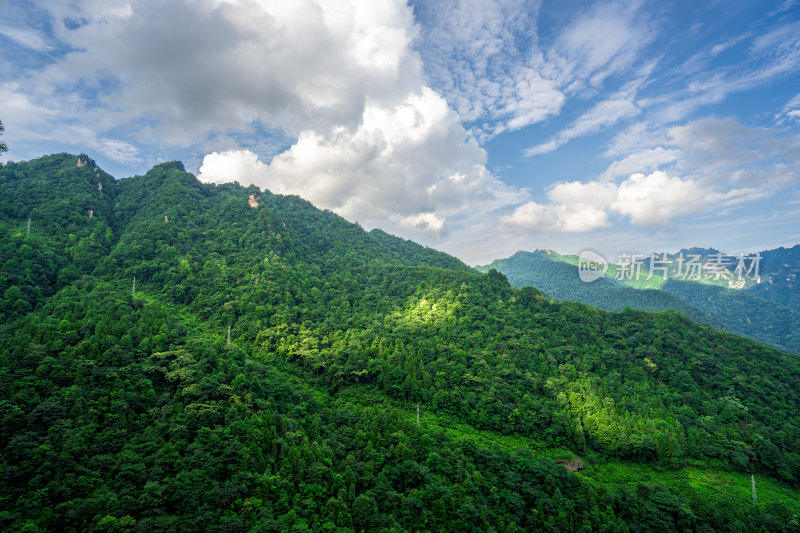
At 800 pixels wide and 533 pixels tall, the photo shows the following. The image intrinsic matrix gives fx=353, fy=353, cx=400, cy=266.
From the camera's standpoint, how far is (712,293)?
16375 cm

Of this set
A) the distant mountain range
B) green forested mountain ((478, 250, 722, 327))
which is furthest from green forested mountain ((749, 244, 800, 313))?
green forested mountain ((478, 250, 722, 327))

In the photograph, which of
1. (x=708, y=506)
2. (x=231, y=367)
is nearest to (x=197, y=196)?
(x=231, y=367)

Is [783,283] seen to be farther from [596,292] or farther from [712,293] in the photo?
[596,292]

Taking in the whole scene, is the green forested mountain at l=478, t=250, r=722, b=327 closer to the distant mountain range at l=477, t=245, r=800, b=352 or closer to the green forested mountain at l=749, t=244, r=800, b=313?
the distant mountain range at l=477, t=245, r=800, b=352

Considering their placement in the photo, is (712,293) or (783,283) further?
(783,283)

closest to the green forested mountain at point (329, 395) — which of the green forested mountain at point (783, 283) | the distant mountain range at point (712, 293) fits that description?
the distant mountain range at point (712, 293)

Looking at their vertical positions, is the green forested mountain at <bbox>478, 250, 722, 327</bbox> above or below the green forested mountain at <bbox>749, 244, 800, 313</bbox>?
below

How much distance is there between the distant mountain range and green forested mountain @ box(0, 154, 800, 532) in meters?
40.4

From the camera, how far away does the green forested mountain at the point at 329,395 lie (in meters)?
26.2

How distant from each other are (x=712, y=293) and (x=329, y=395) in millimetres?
192142

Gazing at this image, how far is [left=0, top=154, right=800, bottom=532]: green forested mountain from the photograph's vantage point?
86.0 ft

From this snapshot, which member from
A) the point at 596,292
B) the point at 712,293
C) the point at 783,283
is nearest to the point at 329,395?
the point at 596,292

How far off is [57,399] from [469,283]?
62673 millimetres

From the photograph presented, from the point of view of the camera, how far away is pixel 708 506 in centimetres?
3356
